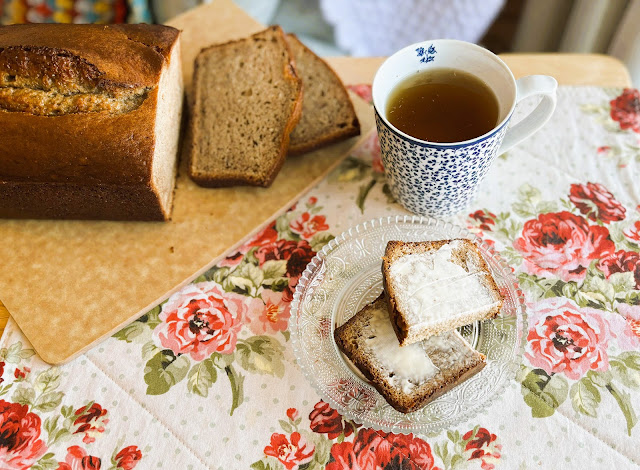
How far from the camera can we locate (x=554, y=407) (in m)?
1.16

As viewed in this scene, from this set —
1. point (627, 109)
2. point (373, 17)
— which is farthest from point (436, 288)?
point (373, 17)

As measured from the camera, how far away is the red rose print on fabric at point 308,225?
1.45 meters

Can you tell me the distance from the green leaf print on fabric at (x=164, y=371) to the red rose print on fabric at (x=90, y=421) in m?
0.10

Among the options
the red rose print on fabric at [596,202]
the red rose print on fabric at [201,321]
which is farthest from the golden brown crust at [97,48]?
the red rose print on fabric at [596,202]

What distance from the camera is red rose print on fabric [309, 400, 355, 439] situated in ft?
3.79

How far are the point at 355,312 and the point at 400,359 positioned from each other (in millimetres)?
187

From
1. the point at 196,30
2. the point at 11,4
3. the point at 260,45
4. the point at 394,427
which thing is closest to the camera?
the point at 394,427

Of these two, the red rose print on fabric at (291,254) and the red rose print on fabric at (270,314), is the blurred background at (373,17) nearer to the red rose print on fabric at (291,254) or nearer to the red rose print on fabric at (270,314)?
the red rose print on fabric at (291,254)

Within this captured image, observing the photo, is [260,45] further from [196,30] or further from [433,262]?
[433,262]

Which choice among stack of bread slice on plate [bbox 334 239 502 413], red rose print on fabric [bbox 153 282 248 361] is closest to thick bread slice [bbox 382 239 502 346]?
stack of bread slice on plate [bbox 334 239 502 413]

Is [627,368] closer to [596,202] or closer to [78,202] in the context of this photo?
[596,202]

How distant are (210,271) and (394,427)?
0.59 m

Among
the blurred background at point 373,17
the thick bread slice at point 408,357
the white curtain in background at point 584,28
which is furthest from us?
the blurred background at point 373,17

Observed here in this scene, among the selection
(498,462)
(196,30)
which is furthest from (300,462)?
(196,30)
